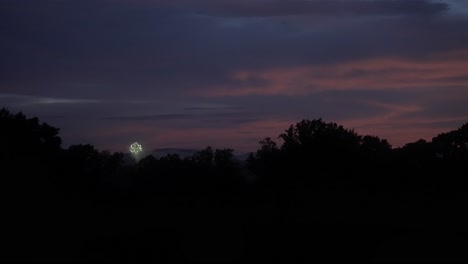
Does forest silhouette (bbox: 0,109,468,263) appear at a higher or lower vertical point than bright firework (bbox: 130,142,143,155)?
lower

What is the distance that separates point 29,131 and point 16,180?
19.1m

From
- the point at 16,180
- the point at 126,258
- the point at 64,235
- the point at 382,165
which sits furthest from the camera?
the point at 382,165

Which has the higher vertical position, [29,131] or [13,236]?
[29,131]

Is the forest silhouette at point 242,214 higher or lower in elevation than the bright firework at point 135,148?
lower

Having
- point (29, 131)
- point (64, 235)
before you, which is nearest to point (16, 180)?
point (64, 235)

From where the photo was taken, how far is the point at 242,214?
2272 cm

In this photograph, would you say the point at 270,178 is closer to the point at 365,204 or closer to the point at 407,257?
the point at 365,204

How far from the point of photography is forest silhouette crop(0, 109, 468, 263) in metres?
17.1

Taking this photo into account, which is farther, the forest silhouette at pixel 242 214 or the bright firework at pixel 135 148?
the bright firework at pixel 135 148

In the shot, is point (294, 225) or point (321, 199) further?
point (321, 199)

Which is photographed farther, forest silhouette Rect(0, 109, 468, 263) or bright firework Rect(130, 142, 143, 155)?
bright firework Rect(130, 142, 143, 155)

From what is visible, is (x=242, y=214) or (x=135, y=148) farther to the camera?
(x=135, y=148)

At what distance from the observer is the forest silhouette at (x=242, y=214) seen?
56.0 feet

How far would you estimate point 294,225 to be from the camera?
20.0 meters
